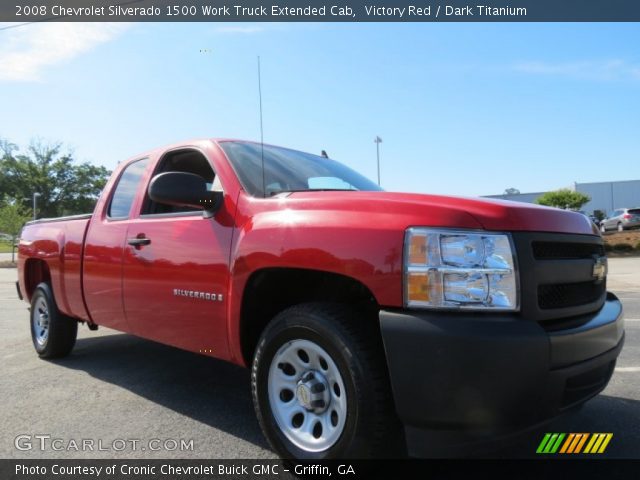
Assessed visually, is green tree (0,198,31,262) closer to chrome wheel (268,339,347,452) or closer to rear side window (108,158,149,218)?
rear side window (108,158,149,218)

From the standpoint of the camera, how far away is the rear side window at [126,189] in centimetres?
413

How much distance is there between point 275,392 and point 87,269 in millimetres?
2405

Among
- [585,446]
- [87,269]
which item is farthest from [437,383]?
[87,269]

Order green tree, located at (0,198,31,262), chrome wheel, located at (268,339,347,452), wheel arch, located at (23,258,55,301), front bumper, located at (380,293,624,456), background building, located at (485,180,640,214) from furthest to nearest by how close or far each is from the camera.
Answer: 1. background building, located at (485,180,640,214)
2. green tree, located at (0,198,31,262)
3. wheel arch, located at (23,258,55,301)
4. chrome wheel, located at (268,339,347,452)
5. front bumper, located at (380,293,624,456)

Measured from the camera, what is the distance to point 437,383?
6.71ft

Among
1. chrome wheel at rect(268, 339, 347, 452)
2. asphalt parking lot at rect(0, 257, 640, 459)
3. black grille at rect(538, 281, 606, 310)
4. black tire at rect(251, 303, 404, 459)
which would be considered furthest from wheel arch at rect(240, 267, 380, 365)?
black grille at rect(538, 281, 606, 310)

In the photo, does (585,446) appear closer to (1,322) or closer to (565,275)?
(565,275)

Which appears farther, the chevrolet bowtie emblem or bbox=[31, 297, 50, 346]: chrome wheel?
bbox=[31, 297, 50, 346]: chrome wheel

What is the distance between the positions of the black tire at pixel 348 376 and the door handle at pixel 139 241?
4.53 feet

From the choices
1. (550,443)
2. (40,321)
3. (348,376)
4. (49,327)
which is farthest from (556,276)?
(40,321)

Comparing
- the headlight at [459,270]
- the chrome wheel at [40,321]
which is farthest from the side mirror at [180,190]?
the chrome wheel at [40,321]

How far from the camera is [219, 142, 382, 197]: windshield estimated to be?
10.6 ft

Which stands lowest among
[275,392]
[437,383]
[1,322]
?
[1,322]

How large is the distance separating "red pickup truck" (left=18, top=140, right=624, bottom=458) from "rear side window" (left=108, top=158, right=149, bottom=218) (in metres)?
0.68
